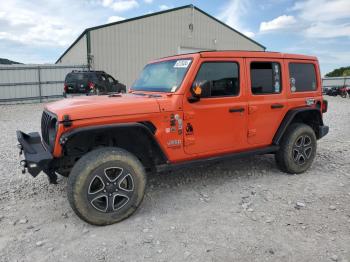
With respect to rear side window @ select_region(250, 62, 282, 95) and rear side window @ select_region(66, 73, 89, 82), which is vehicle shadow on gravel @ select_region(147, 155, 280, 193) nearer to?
rear side window @ select_region(250, 62, 282, 95)

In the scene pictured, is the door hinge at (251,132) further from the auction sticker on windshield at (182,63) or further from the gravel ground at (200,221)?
the auction sticker on windshield at (182,63)

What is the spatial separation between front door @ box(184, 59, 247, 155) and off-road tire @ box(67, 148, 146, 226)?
→ 32.4 inches

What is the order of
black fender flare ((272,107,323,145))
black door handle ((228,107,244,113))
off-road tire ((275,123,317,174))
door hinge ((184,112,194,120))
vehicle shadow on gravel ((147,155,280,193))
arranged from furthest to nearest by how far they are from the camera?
off-road tire ((275,123,317,174)), black fender flare ((272,107,323,145)), vehicle shadow on gravel ((147,155,280,193)), black door handle ((228,107,244,113)), door hinge ((184,112,194,120))

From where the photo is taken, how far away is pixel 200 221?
11.7 feet

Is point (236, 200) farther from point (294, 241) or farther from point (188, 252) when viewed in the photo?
point (188, 252)

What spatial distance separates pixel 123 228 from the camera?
343 centimetres

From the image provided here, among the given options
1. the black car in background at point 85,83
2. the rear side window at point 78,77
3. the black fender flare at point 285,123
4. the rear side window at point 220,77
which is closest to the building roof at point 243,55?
the rear side window at point 220,77

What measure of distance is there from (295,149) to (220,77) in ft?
6.21

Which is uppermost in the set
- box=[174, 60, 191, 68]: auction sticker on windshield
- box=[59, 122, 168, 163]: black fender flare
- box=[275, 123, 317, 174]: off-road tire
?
box=[174, 60, 191, 68]: auction sticker on windshield

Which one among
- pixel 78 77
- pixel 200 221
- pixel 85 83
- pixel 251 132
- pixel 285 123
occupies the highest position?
pixel 78 77

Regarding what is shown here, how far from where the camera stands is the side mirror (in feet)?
12.3

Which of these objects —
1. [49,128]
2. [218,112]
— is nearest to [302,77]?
[218,112]

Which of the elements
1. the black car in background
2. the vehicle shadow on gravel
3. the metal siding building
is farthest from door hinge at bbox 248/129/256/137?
the metal siding building

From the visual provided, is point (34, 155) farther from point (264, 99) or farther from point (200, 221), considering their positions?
point (264, 99)
